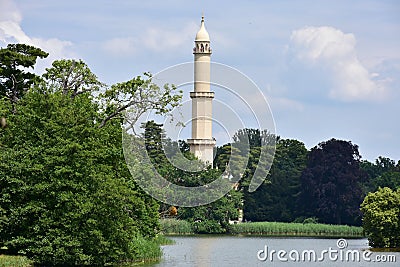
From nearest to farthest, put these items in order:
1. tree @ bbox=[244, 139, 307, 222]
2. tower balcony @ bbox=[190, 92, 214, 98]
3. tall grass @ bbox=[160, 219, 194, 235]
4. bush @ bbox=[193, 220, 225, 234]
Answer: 1. tower balcony @ bbox=[190, 92, 214, 98]
2. tall grass @ bbox=[160, 219, 194, 235]
3. bush @ bbox=[193, 220, 225, 234]
4. tree @ bbox=[244, 139, 307, 222]

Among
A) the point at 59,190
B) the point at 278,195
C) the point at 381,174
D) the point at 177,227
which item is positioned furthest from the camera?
the point at 381,174

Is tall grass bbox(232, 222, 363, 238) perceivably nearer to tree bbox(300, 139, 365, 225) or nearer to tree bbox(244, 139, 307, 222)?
tree bbox(300, 139, 365, 225)

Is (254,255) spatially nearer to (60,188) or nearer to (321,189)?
(60,188)

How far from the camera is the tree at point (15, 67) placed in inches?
1534

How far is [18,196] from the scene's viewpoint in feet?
97.7

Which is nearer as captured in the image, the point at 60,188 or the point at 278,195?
the point at 60,188

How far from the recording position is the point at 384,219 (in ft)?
149

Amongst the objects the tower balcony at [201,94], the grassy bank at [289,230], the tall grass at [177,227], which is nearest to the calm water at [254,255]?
the tall grass at [177,227]

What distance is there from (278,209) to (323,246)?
29.5m

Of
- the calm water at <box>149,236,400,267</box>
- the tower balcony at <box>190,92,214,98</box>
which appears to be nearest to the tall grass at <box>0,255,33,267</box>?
the calm water at <box>149,236,400,267</box>

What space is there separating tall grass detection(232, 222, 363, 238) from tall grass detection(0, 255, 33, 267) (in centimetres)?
3692

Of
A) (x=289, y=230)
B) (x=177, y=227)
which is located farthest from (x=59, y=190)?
(x=289, y=230)

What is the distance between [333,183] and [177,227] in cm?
1820

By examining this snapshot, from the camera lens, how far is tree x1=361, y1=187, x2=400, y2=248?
4531 cm
